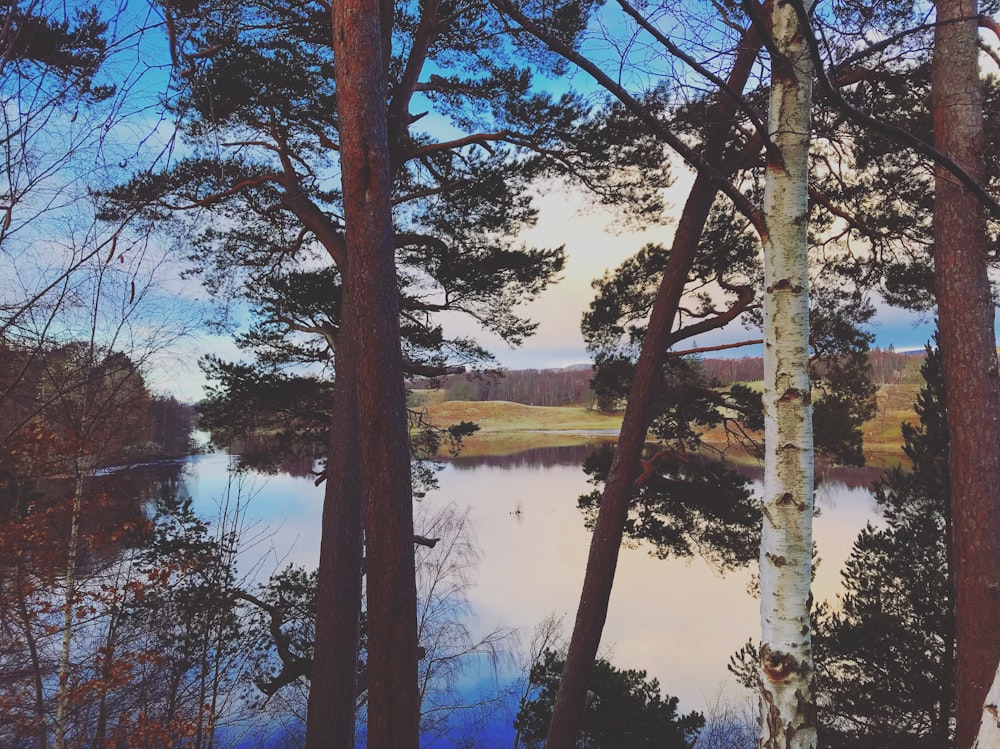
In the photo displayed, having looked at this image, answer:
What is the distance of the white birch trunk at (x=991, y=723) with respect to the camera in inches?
44.2

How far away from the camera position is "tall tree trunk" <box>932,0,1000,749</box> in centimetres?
300

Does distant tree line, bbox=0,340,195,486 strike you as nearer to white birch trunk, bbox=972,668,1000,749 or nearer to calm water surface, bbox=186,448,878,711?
calm water surface, bbox=186,448,878,711

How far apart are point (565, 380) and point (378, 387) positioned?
56.2 ft

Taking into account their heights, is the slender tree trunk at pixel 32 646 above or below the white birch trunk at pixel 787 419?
below

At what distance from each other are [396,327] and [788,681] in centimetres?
201

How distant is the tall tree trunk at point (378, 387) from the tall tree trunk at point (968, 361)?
3.01m

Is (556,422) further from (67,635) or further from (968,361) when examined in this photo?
(968,361)

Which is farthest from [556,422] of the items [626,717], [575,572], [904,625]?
[626,717]

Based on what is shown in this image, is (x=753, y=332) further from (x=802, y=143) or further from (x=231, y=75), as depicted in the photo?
(x=231, y=75)

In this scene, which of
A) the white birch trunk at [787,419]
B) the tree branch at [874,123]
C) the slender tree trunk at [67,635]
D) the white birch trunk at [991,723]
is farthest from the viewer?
the slender tree trunk at [67,635]

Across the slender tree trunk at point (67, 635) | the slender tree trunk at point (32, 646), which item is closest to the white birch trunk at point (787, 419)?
the slender tree trunk at point (32, 646)

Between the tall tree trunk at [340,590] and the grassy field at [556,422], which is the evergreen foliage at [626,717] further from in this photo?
the tall tree trunk at [340,590]

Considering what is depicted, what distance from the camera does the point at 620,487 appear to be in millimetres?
4090

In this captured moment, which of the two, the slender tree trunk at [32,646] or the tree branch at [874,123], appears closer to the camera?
the tree branch at [874,123]
